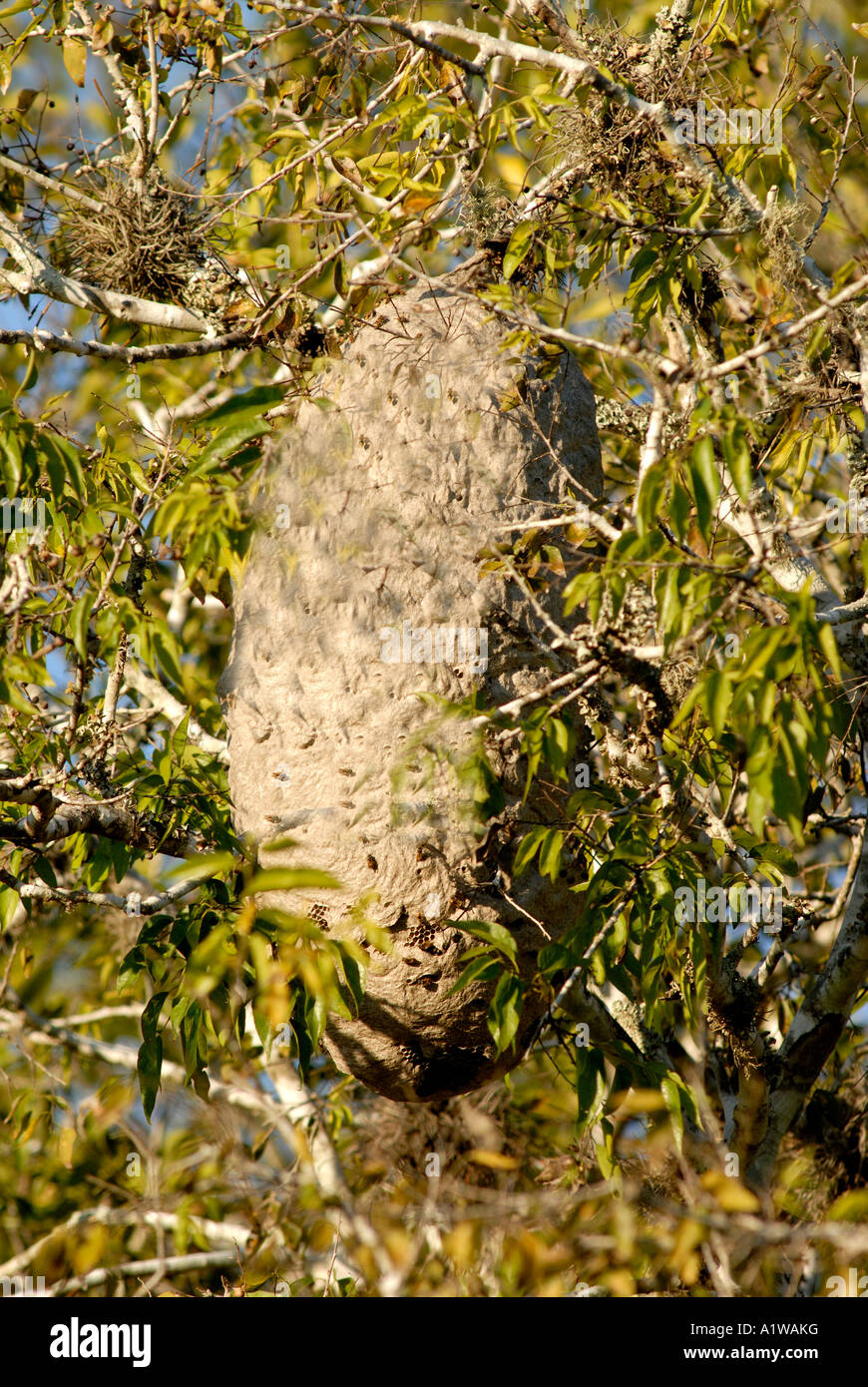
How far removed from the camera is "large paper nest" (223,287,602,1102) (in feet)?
9.78

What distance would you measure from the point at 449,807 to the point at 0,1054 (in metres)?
4.35

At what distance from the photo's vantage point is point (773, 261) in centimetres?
317

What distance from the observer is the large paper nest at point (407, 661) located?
2.98 m

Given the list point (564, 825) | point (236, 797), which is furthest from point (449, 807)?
point (236, 797)

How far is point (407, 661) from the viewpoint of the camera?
298cm

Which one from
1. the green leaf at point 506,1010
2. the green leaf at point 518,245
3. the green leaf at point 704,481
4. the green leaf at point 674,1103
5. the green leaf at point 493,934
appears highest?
the green leaf at point 518,245

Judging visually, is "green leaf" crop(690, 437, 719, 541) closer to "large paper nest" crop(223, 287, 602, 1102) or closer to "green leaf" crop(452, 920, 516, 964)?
"large paper nest" crop(223, 287, 602, 1102)

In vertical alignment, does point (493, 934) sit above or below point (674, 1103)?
above

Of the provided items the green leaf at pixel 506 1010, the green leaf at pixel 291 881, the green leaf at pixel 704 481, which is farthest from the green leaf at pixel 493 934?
the green leaf at pixel 704 481

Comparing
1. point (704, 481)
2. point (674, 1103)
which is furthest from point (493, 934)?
point (704, 481)

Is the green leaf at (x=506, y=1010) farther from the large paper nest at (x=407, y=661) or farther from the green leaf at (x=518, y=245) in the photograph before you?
the green leaf at (x=518, y=245)

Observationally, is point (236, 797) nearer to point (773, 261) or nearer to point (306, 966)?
point (306, 966)

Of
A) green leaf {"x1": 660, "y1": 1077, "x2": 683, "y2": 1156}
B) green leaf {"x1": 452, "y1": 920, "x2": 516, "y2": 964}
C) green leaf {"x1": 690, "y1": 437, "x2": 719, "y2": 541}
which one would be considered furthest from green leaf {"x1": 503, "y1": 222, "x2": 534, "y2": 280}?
A: green leaf {"x1": 660, "y1": 1077, "x2": 683, "y2": 1156}

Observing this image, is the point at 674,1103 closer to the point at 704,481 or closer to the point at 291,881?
the point at 291,881
